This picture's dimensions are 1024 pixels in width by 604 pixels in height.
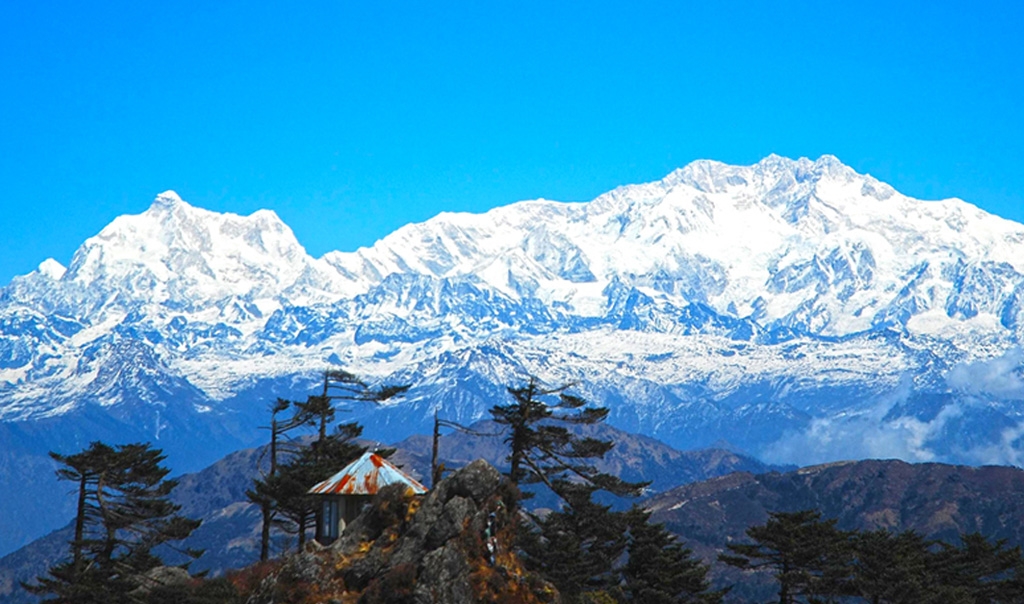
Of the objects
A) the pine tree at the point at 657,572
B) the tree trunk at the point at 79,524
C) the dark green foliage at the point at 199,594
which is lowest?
the dark green foliage at the point at 199,594

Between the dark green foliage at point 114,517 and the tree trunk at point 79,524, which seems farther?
the tree trunk at point 79,524

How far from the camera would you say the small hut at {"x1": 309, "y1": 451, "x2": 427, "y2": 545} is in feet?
219

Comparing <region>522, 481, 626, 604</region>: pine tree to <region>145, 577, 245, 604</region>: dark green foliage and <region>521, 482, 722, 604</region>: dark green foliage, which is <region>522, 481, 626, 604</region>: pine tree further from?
<region>145, 577, 245, 604</region>: dark green foliage

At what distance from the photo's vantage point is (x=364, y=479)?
220ft

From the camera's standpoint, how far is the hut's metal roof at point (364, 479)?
6669 cm

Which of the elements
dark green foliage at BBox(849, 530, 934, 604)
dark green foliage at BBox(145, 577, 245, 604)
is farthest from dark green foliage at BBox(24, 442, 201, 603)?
dark green foliage at BBox(849, 530, 934, 604)

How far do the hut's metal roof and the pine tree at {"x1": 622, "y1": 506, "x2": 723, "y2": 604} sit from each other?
25.4m

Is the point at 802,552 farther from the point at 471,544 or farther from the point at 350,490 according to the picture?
the point at 471,544

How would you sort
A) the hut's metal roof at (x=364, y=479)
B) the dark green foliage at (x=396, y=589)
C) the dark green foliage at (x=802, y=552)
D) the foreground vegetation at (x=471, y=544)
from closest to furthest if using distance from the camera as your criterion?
the dark green foliage at (x=396, y=589), the foreground vegetation at (x=471, y=544), the hut's metal roof at (x=364, y=479), the dark green foliage at (x=802, y=552)

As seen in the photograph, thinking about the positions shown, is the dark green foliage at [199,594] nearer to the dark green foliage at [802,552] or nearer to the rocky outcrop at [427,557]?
the rocky outcrop at [427,557]

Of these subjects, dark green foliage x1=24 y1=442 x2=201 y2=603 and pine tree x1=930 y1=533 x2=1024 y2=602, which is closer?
dark green foliage x1=24 y1=442 x2=201 y2=603

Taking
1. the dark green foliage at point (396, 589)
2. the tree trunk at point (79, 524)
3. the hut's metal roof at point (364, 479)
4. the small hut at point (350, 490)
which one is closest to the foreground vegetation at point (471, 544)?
the dark green foliage at point (396, 589)

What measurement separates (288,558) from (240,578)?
12760 mm

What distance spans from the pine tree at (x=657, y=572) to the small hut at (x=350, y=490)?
84.7ft
